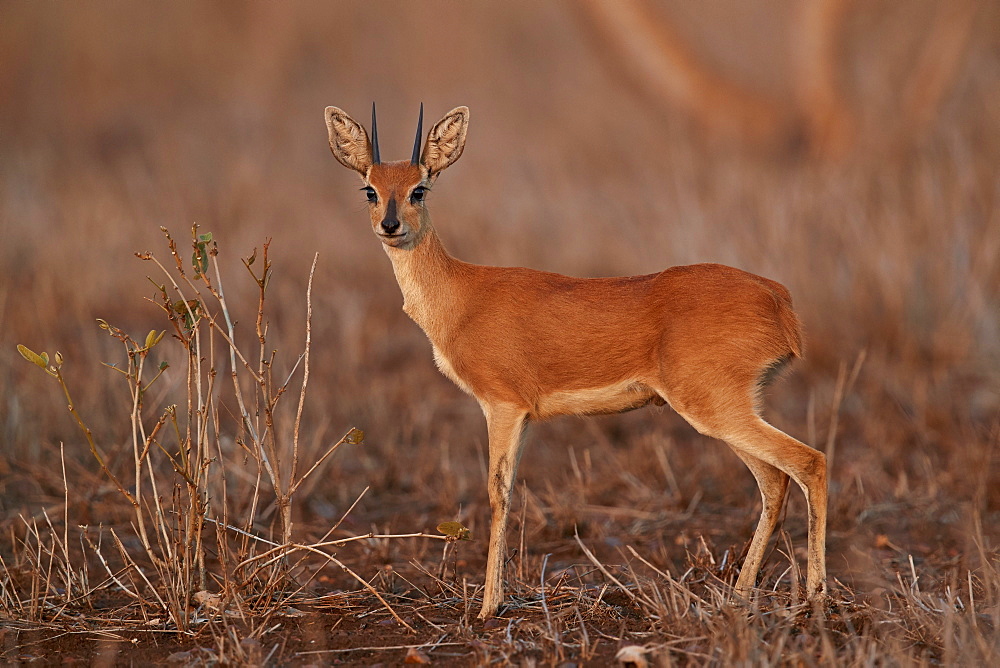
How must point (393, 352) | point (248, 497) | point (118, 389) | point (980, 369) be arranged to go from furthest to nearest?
point (393, 352)
point (980, 369)
point (118, 389)
point (248, 497)

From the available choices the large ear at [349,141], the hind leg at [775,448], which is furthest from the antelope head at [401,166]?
the hind leg at [775,448]

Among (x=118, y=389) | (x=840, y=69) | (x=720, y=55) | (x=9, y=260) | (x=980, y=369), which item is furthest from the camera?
(x=720, y=55)

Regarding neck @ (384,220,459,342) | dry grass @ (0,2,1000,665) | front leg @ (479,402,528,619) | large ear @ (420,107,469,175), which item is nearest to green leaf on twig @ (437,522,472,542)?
front leg @ (479,402,528,619)

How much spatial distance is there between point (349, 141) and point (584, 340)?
1363 millimetres

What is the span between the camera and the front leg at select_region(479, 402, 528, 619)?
4355 millimetres

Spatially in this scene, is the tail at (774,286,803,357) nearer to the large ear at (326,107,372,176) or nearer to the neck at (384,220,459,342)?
the neck at (384,220,459,342)

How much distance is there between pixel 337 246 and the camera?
1186 centimetres

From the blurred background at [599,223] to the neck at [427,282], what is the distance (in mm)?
1858

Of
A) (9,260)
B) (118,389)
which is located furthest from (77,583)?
(9,260)

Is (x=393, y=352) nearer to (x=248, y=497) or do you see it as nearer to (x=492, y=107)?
(x=248, y=497)

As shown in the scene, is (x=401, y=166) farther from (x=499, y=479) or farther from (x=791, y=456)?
(x=791, y=456)

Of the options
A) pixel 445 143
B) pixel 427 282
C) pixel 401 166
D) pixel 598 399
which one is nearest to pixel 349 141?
pixel 401 166

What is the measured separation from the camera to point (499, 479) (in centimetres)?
439

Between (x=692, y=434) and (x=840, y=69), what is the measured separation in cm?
748
